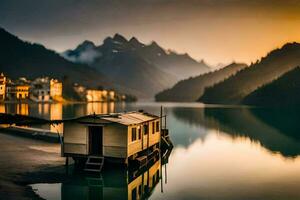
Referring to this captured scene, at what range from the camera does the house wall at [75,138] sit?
39.5m

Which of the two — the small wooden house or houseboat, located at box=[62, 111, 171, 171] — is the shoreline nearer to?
houseboat, located at box=[62, 111, 171, 171]

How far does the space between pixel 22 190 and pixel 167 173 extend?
1812 centimetres

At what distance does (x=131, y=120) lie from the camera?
140 ft

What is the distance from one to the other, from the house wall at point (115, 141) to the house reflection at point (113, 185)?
2149mm

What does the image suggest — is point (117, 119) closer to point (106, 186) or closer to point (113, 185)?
point (113, 185)

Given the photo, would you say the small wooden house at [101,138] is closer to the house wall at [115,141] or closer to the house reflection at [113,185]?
the house wall at [115,141]

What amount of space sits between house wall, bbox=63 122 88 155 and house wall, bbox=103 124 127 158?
2148 mm

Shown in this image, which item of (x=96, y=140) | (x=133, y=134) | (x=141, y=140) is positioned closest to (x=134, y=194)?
(x=133, y=134)

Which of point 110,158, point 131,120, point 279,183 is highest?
point 131,120

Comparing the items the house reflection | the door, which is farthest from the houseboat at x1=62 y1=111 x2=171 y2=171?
the house reflection

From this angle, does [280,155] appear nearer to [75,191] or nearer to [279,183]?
[279,183]

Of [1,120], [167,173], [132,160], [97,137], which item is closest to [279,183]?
[167,173]

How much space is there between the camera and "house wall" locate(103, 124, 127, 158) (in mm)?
38719

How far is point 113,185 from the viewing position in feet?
117
